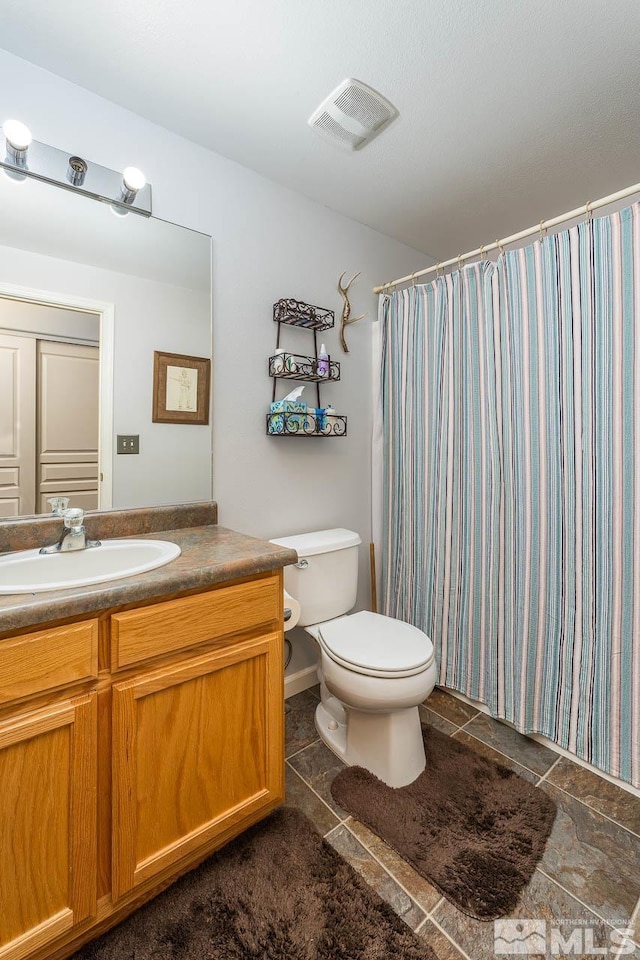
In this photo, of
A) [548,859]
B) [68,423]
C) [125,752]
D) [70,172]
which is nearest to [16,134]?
[70,172]

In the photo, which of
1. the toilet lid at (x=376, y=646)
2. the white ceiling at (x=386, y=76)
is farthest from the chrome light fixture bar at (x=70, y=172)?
the toilet lid at (x=376, y=646)

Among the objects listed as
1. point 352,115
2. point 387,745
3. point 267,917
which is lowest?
point 267,917

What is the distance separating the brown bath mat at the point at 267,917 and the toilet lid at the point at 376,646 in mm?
517

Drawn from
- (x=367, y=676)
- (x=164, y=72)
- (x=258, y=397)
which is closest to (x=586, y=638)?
(x=367, y=676)

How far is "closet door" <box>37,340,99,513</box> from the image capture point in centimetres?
132

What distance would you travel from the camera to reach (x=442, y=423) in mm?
1968

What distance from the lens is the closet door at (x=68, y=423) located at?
1.32 meters

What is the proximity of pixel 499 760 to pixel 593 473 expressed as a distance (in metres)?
1.12

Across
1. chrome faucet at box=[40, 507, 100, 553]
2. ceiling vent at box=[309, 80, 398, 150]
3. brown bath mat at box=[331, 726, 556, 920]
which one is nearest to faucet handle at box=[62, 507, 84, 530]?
chrome faucet at box=[40, 507, 100, 553]

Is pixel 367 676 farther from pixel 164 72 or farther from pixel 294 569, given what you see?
pixel 164 72

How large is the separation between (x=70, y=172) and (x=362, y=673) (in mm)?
1894

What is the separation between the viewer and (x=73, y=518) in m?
1.27

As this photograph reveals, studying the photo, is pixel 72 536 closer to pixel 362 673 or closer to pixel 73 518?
pixel 73 518

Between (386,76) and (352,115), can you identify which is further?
(352,115)
